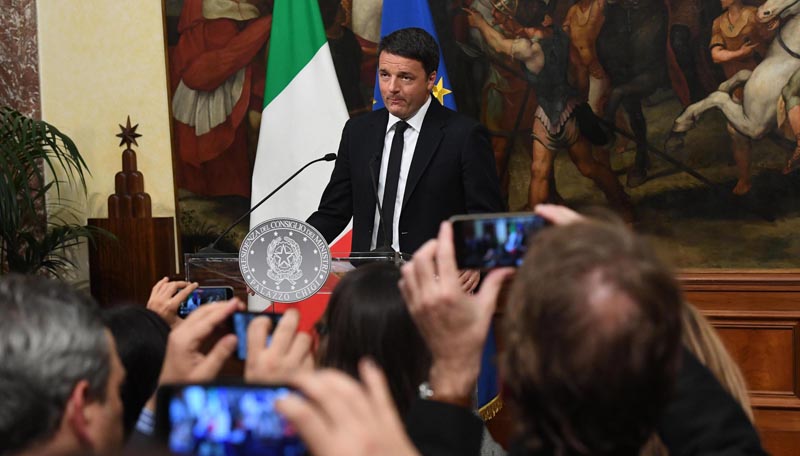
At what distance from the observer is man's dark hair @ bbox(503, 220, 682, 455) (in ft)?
3.85

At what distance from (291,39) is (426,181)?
2.20 meters

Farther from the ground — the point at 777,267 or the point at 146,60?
the point at 146,60

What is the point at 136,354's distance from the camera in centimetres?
208

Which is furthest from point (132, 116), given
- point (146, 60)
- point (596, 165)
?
point (596, 165)

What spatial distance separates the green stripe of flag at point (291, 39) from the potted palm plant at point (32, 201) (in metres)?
1.32

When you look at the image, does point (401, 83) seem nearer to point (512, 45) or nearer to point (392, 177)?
point (392, 177)

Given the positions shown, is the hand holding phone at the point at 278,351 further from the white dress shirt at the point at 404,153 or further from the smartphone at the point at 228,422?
the white dress shirt at the point at 404,153

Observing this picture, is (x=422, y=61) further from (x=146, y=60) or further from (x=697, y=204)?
(x=146, y=60)

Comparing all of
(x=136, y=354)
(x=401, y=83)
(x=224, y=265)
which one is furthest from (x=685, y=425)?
(x=401, y=83)

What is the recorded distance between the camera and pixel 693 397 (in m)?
1.46

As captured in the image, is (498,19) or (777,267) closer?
(777,267)

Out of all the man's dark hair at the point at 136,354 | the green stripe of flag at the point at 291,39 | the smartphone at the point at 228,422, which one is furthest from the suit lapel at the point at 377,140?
the smartphone at the point at 228,422

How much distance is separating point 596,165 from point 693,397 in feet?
13.5

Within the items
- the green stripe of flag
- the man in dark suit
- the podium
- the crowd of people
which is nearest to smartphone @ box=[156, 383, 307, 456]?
the crowd of people
